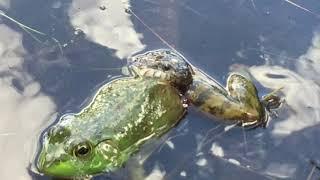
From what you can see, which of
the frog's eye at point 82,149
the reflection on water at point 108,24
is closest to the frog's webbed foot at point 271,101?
the reflection on water at point 108,24

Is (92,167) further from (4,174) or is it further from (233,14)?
(233,14)

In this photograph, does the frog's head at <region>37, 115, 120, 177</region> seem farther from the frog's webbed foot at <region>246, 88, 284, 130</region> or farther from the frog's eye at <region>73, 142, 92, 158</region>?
the frog's webbed foot at <region>246, 88, 284, 130</region>

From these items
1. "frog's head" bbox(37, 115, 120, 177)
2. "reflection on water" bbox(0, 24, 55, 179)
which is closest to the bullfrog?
"frog's head" bbox(37, 115, 120, 177)

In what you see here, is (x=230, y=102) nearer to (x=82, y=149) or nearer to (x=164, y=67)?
(x=164, y=67)

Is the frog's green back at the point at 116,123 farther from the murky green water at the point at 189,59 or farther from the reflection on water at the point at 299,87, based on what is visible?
the reflection on water at the point at 299,87

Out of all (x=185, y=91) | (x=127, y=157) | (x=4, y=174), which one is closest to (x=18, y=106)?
(x=4, y=174)
